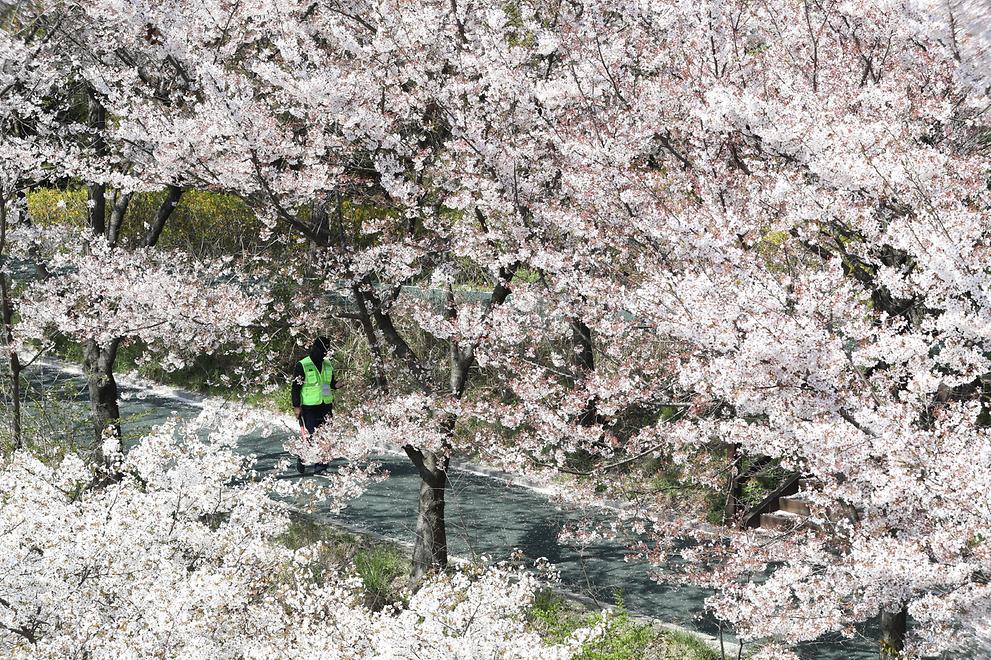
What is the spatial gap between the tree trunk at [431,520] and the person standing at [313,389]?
2.70 m

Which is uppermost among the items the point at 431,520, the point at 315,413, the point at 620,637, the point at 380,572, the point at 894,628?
the point at 315,413

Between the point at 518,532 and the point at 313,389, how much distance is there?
2.87 meters

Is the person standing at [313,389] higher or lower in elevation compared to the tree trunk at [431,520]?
higher

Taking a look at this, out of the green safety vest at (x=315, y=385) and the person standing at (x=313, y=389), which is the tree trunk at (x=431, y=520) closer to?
the person standing at (x=313, y=389)

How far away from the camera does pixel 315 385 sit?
11.3 m

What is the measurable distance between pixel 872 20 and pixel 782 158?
101 centimetres

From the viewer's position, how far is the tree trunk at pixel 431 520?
860cm

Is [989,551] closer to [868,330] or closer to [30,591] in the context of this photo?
[868,330]

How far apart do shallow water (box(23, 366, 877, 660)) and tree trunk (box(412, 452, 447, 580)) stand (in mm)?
760

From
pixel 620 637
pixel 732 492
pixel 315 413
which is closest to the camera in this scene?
pixel 620 637

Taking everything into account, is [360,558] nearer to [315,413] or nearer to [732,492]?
[315,413]

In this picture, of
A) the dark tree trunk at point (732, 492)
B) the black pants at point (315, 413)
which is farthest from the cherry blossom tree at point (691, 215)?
the black pants at point (315, 413)

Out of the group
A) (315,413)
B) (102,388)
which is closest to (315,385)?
(315,413)

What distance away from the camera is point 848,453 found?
16.0 feet
